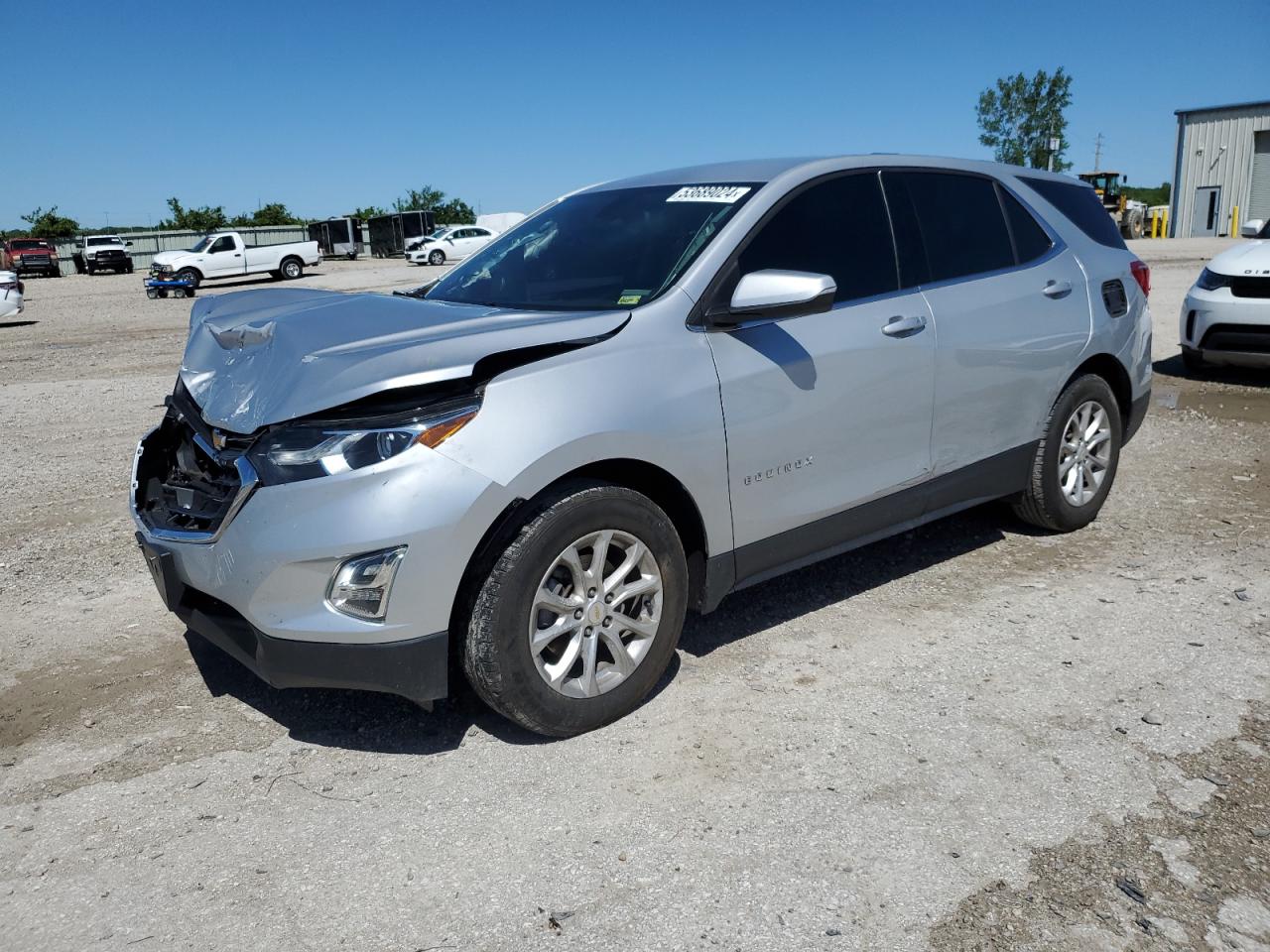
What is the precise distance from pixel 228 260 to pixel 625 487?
109ft

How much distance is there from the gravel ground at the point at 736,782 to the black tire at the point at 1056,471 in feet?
0.68

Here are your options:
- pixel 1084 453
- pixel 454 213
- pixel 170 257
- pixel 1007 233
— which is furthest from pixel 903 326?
pixel 454 213

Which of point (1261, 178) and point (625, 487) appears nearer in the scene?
point (625, 487)

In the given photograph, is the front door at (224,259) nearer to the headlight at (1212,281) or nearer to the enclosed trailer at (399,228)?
the enclosed trailer at (399,228)

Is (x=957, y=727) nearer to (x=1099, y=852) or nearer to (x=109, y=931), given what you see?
(x=1099, y=852)

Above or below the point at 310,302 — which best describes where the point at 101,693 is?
below

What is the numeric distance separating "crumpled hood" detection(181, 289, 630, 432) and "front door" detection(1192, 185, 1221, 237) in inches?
1883

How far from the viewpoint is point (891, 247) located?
4.19 m

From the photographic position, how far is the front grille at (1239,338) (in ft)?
28.0

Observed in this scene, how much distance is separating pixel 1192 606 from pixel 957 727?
5.32ft

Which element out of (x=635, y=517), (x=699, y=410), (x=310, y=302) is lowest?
(x=635, y=517)

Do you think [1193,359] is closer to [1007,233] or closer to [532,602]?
[1007,233]

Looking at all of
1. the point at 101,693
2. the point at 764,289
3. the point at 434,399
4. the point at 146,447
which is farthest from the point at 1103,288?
the point at 101,693

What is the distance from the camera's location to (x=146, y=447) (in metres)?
3.82
